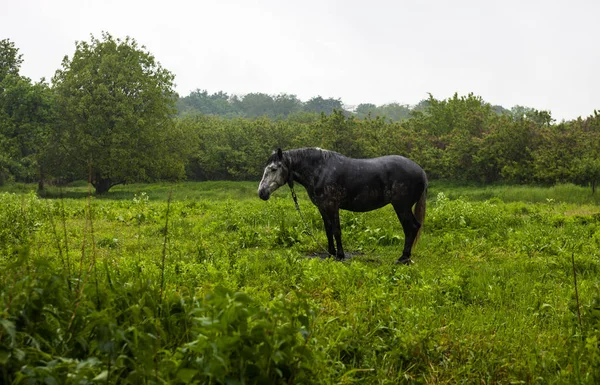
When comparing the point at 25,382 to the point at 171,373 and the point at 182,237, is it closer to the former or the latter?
the point at 171,373

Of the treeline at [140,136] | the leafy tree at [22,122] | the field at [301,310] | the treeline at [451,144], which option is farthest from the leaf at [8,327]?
the leafy tree at [22,122]

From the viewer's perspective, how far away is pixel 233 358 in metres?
2.82

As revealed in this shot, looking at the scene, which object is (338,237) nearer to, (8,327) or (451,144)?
(8,327)

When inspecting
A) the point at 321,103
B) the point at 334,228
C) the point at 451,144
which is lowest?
the point at 334,228

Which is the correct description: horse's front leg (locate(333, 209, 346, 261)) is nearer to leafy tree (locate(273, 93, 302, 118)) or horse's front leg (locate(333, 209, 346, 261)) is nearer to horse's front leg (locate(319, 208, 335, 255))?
horse's front leg (locate(319, 208, 335, 255))

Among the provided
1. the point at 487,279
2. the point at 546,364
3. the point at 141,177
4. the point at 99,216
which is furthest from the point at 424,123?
the point at 546,364

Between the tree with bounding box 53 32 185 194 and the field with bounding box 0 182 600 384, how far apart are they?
64.3ft

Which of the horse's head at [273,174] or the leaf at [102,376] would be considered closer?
the leaf at [102,376]

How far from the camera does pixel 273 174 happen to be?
9.09m

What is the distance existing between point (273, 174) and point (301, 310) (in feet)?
16.3

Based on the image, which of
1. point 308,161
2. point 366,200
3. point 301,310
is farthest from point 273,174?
point 301,310

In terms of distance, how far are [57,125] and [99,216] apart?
833 inches

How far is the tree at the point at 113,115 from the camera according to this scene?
30.4m

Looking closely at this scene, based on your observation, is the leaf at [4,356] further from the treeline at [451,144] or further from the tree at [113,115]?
the tree at [113,115]
